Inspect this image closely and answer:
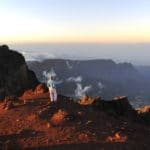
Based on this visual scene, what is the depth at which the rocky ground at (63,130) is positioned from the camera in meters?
20.1

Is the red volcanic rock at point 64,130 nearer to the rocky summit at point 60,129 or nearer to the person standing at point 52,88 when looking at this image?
the rocky summit at point 60,129

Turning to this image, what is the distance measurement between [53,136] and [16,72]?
62.9m

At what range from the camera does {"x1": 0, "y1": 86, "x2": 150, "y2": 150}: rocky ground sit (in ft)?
65.9

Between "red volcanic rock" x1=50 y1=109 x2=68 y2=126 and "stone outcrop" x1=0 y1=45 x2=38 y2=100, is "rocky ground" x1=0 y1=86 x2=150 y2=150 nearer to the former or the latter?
"red volcanic rock" x1=50 y1=109 x2=68 y2=126

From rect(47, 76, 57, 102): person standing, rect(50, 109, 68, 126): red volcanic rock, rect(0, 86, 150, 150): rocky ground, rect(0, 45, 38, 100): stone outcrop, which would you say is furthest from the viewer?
rect(0, 45, 38, 100): stone outcrop

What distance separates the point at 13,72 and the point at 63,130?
6206 cm

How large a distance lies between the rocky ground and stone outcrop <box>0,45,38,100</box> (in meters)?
53.8

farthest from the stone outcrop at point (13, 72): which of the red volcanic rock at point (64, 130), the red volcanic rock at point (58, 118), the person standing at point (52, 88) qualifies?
the red volcanic rock at point (58, 118)

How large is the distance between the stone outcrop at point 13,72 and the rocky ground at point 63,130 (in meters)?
53.8

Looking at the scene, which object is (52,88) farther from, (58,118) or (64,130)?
(64,130)

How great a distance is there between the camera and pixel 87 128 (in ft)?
72.2

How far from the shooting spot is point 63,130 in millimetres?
21688

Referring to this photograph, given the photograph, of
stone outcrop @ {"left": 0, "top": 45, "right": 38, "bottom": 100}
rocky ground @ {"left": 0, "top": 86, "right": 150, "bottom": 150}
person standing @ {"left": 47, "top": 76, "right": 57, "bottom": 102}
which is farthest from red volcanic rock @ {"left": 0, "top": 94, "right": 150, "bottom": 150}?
stone outcrop @ {"left": 0, "top": 45, "right": 38, "bottom": 100}

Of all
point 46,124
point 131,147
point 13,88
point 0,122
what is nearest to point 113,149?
point 131,147
